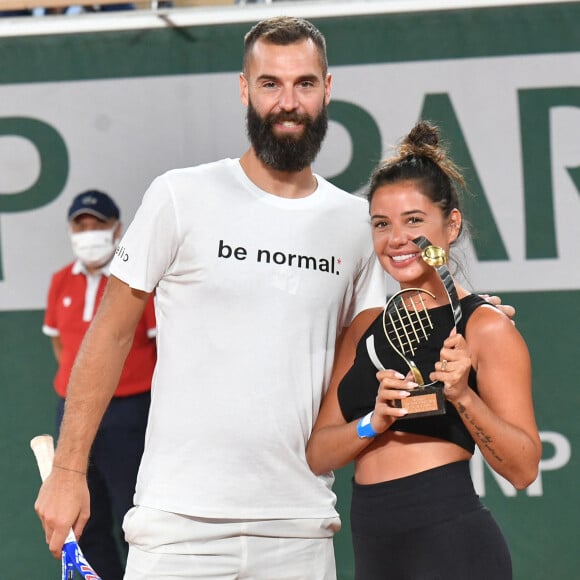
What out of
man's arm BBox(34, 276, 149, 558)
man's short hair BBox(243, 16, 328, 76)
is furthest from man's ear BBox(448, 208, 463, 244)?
man's arm BBox(34, 276, 149, 558)

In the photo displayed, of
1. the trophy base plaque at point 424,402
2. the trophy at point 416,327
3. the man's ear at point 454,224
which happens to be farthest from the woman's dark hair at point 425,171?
the trophy base plaque at point 424,402

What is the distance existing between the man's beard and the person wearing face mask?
2070 mm

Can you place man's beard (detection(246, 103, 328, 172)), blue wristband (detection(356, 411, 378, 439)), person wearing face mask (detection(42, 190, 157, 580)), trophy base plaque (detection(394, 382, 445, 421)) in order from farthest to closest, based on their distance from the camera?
person wearing face mask (detection(42, 190, 157, 580)) < man's beard (detection(246, 103, 328, 172)) < blue wristband (detection(356, 411, 378, 439)) < trophy base plaque (detection(394, 382, 445, 421))

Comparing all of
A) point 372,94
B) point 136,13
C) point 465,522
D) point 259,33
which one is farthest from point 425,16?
point 465,522

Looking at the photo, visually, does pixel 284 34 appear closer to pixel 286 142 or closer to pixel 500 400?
pixel 286 142

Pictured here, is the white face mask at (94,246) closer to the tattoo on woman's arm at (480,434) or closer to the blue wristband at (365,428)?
the blue wristband at (365,428)

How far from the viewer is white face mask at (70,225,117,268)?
473cm

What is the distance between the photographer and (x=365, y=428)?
2463mm

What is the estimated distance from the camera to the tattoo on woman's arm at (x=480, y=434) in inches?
91.3

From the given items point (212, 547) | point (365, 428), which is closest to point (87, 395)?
point (212, 547)

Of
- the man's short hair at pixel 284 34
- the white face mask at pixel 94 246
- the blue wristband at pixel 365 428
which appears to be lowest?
the blue wristband at pixel 365 428

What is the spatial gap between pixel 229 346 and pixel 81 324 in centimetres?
231

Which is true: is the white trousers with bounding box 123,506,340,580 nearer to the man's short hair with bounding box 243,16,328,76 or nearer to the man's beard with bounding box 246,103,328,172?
the man's beard with bounding box 246,103,328,172

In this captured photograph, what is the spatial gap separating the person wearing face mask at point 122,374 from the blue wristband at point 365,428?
7.35 ft
